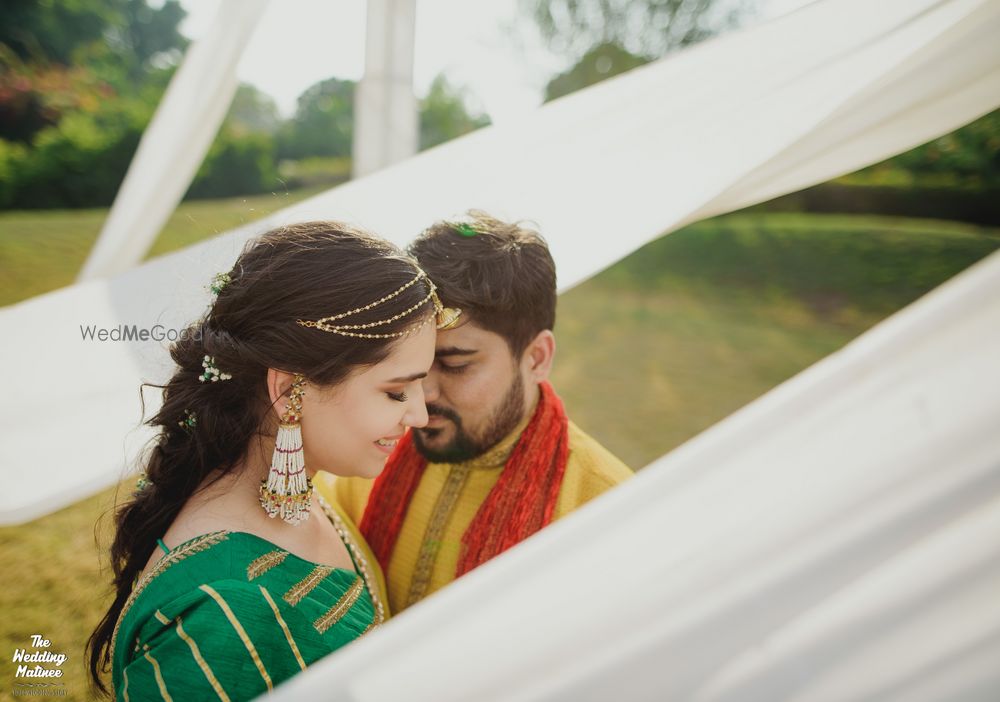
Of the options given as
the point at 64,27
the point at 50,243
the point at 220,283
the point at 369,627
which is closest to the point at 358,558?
the point at 369,627

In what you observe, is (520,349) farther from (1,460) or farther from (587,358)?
(587,358)

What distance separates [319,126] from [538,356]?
16427 millimetres

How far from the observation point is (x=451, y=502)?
6.20 feet

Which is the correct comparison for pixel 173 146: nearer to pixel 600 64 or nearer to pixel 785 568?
pixel 785 568

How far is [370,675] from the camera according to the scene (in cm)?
73

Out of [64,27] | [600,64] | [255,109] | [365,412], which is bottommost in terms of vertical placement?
[365,412]

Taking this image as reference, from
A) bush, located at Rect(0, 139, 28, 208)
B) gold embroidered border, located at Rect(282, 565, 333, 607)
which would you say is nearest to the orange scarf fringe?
gold embroidered border, located at Rect(282, 565, 333, 607)

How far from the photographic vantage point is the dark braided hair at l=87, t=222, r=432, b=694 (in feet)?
4.50

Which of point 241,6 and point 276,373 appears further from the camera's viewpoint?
point 241,6

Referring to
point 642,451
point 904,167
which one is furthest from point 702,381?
point 904,167

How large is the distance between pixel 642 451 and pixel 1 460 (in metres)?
3.96

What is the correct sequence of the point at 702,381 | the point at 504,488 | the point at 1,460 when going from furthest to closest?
1. the point at 702,381
2. the point at 1,460
3. the point at 504,488

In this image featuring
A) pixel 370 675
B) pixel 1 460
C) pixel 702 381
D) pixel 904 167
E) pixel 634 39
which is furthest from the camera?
pixel 634 39

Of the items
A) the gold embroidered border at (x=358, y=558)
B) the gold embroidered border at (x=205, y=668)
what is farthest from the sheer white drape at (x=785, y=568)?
the gold embroidered border at (x=358, y=558)
